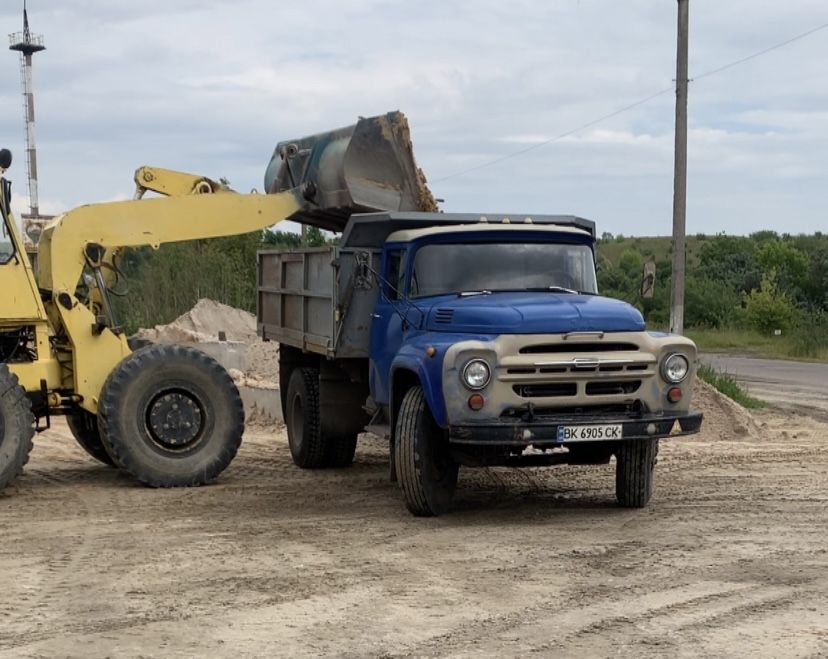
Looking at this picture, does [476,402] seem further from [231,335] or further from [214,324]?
[214,324]

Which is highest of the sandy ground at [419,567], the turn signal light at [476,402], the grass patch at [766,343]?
the turn signal light at [476,402]

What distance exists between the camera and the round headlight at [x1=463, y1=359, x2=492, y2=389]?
32.3ft

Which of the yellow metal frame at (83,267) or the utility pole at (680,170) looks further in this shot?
the utility pole at (680,170)

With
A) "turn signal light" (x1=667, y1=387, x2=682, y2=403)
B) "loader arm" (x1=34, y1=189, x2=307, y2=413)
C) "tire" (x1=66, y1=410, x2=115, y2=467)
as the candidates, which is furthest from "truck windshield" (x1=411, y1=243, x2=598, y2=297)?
"tire" (x1=66, y1=410, x2=115, y2=467)

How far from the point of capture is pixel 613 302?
1081cm

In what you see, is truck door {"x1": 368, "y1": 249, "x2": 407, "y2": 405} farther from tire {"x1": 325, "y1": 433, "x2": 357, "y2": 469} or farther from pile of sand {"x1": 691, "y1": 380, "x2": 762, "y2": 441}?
pile of sand {"x1": 691, "y1": 380, "x2": 762, "y2": 441}

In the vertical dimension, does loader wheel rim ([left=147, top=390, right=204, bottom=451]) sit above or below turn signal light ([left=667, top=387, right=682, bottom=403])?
below

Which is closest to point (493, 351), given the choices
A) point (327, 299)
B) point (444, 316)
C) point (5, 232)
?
point (444, 316)

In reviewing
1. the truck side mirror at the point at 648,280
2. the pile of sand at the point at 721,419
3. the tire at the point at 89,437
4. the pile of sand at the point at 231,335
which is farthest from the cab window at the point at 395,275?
the pile of sand at the point at 231,335

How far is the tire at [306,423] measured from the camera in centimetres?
1400

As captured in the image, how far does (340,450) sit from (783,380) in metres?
14.4

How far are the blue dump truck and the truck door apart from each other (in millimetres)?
17

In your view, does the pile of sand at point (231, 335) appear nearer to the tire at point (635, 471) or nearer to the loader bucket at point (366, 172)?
the loader bucket at point (366, 172)

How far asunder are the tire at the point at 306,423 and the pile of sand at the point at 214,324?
952 centimetres
